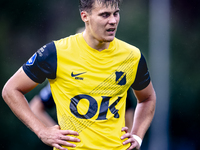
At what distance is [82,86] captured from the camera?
7.30 ft

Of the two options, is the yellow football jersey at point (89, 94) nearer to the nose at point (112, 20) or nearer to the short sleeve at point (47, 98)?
the nose at point (112, 20)

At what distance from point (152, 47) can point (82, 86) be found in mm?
4491

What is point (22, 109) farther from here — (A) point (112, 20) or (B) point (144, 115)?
(B) point (144, 115)

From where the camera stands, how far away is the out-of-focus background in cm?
617

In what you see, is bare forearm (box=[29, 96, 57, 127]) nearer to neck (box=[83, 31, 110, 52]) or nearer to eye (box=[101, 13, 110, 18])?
neck (box=[83, 31, 110, 52])

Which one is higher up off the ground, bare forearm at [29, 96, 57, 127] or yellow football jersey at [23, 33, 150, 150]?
yellow football jersey at [23, 33, 150, 150]

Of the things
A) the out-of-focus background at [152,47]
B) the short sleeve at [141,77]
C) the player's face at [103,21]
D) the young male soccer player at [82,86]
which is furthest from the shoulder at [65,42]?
the out-of-focus background at [152,47]

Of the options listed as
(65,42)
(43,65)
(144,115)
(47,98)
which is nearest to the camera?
(43,65)

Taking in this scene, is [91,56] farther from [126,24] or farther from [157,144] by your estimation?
[126,24]

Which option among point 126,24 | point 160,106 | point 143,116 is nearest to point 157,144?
point 160,106

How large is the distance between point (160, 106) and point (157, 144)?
79 centimetres

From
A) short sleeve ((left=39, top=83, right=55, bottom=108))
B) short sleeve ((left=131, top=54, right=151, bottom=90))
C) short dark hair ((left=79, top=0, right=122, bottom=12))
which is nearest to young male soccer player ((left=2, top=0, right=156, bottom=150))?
short dark hair ((left=79, top=0, right=122, bottom=12))

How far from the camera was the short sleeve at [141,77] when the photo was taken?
8.17 feet

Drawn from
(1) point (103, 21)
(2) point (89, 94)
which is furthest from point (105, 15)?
(2) point (89, 94)
